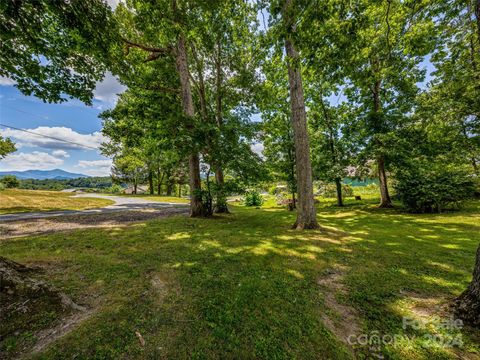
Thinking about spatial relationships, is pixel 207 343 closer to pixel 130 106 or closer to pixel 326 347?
pixel 326 347

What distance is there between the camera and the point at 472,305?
214cm

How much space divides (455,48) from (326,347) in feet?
33.1

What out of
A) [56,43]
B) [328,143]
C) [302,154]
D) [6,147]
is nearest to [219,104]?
[302,154]

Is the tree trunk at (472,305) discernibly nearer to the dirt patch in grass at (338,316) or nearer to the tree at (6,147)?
the dirt patch in grass at (338,316)

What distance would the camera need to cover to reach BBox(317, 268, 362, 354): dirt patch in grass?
6.69 feet

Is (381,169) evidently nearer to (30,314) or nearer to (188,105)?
(188,105)

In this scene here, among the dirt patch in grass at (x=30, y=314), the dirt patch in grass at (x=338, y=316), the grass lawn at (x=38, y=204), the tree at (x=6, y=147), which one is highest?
the tree at (x=6, y=147)

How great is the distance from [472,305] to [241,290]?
9.07ft

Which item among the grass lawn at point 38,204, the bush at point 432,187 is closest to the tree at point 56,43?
the grass lawn at point 38,204

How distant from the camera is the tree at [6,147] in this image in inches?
699

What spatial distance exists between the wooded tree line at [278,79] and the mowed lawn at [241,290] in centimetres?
106

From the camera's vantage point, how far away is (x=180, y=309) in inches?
92.7

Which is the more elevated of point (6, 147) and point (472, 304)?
Result: point (6, 147)

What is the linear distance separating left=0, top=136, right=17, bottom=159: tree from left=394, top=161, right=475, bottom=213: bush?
107 feet
